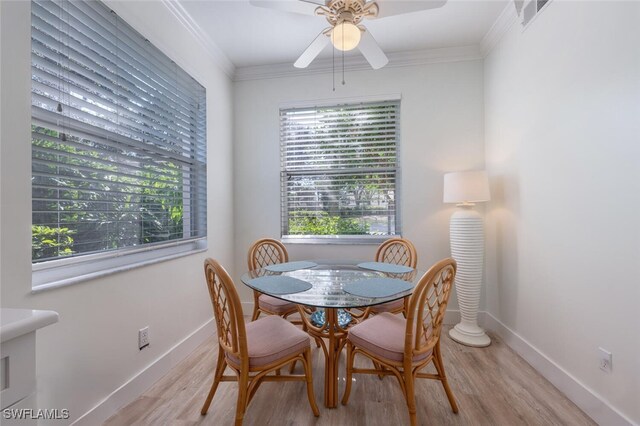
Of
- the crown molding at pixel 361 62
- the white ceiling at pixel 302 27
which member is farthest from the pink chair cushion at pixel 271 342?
the crown molding at pixel 361 62

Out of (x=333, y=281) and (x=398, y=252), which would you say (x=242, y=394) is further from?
(x=398, y=252)

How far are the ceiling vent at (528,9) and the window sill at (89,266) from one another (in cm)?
320

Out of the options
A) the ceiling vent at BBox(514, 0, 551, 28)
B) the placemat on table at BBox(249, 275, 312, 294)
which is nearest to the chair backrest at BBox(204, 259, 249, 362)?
the placemat on table at BBox(249, 275, 312, 294)

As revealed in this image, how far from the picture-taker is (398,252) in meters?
2.67

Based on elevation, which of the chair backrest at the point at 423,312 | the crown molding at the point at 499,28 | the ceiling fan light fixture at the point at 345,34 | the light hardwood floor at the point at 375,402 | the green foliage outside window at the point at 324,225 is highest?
the crown molding at the point at 499,28

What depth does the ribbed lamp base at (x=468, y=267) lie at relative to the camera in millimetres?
2449

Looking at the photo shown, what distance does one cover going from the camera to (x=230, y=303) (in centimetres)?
127

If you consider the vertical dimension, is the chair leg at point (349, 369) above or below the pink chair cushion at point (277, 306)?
below

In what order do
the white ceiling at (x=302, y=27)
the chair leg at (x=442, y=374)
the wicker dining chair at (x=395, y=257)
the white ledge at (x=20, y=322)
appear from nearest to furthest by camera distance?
the white ledge at (x=20, y=322) < the chair leg at (x=442, y=374) < the wicker dining chair at (x=395, y=257) < the white ceiling at (x=302, y=27)

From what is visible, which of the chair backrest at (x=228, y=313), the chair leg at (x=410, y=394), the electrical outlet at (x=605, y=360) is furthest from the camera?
the electrical outlet at (x=605, y=360)

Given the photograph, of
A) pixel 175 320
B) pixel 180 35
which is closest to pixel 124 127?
pixel 180 35

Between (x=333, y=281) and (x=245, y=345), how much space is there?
0.70 metres

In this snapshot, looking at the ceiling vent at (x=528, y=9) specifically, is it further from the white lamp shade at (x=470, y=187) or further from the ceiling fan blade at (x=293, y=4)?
the ceiling fan blade at (x=293, y=4)

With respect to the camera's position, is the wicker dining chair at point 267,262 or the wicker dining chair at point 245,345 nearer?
the wicker dining chair at point 245,345
